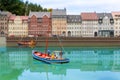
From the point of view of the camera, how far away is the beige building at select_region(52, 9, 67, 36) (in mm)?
96062

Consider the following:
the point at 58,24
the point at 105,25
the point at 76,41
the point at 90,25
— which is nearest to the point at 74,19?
the point at 90,25

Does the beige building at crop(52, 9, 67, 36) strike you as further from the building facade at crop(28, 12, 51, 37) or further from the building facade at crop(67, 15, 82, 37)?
the building facade at crop(28, 12, 51, 37)

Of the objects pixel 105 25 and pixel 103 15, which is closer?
pixel 105 25

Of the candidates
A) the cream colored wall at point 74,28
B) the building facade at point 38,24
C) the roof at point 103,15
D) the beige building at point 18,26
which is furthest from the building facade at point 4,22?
the roof at point 103,15

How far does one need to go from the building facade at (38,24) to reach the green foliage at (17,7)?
30.9ft

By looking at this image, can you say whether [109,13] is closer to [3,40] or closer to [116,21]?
[116,21]

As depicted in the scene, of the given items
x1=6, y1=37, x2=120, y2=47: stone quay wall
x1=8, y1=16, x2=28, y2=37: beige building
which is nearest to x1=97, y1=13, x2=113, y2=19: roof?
x1=6, y1=37, x2=120, y2=47: stone quay wall

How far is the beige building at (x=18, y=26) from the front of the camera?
317 ft

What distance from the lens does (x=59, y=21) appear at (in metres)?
96.4

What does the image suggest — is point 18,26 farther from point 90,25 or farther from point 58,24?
point 90,25

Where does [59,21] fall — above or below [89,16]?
below

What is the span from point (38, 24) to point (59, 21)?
6.09 meters

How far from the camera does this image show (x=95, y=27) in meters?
97.5

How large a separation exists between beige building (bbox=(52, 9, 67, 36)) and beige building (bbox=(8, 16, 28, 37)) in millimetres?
8065
